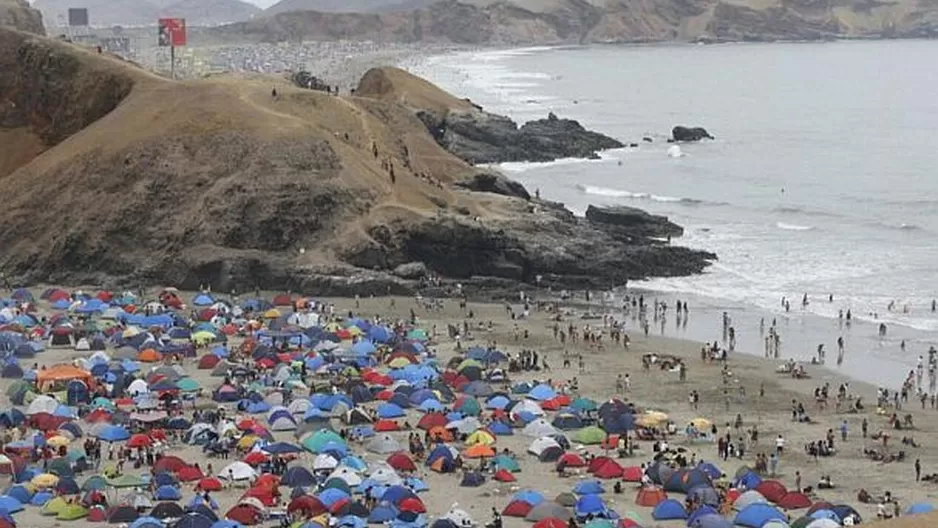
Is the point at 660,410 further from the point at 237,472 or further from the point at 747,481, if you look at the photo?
the point at 237,472


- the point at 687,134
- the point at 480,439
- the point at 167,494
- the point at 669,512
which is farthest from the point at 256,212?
the point at 687,134

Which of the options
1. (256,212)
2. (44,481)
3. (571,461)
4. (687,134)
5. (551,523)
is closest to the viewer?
(551,523)

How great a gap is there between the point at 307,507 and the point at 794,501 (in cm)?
960

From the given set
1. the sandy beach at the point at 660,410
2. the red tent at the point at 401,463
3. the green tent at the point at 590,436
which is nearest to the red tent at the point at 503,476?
the sandy beach at the point at 660,410

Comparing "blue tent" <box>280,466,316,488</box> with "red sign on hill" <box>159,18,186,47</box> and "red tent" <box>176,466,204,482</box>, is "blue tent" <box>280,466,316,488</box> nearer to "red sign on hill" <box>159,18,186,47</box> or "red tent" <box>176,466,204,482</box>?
"red tent" <box>176,466,204,482</box>

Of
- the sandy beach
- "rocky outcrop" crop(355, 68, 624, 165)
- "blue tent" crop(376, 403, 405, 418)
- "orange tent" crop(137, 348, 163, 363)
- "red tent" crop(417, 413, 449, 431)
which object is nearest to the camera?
the sandy beach

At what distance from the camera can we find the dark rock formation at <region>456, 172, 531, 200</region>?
231ft

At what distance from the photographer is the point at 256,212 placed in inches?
Result: 2190

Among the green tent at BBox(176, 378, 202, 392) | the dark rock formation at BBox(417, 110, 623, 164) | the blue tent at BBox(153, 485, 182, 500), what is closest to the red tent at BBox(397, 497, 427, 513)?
the blue tent at BBox(153, 485, 182, 500)

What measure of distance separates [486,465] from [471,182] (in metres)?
39.8

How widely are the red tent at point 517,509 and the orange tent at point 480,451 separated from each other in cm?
373

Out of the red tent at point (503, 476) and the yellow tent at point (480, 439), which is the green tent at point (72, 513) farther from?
the yellow tent at point (480, 439)

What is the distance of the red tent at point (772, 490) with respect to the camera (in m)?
29.2

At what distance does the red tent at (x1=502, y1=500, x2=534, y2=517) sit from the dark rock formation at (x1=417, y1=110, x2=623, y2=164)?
6510 cm
